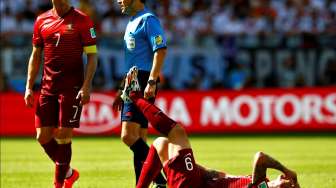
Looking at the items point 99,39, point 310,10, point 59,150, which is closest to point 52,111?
point 59,150

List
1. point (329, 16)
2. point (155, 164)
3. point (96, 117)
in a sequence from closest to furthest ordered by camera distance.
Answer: point (155, 164), point (96, 117), point (329, 16)

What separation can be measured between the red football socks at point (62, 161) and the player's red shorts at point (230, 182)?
2.23 metres

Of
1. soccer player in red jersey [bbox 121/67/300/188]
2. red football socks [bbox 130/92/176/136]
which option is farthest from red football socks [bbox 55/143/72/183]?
red football socks [bbox 130/92/176/136]

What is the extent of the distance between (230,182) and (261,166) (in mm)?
374

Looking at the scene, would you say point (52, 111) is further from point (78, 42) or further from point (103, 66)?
point (103, 66)

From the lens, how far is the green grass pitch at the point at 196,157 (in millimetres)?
12149

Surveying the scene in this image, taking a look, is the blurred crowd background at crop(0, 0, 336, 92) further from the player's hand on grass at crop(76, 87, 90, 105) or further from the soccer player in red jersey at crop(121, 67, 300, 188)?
the soccer player in red jersey at crop(121, 67, 300, 188)

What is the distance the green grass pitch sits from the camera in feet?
39.9

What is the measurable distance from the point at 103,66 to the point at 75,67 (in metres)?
14.9

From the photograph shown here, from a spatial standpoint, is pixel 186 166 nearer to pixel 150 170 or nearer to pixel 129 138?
pixel 150 170

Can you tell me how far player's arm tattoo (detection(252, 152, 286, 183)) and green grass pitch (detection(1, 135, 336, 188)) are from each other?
273 cm

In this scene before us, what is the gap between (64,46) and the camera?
10258 millimetres

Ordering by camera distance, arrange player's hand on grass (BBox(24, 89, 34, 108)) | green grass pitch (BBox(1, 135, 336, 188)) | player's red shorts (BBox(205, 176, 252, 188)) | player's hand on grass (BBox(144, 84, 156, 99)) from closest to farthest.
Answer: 1. player's red shorts (BBox(205, 176, 252, 188))
2. player's hand on grass (BBox(144, 84, 156, 99))
3. player's hand on grass (BBox(24, 89, 34, 108))
4. green grass pitch (BBox(1, 135, 336, 188))

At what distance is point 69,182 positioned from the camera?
1061cm
